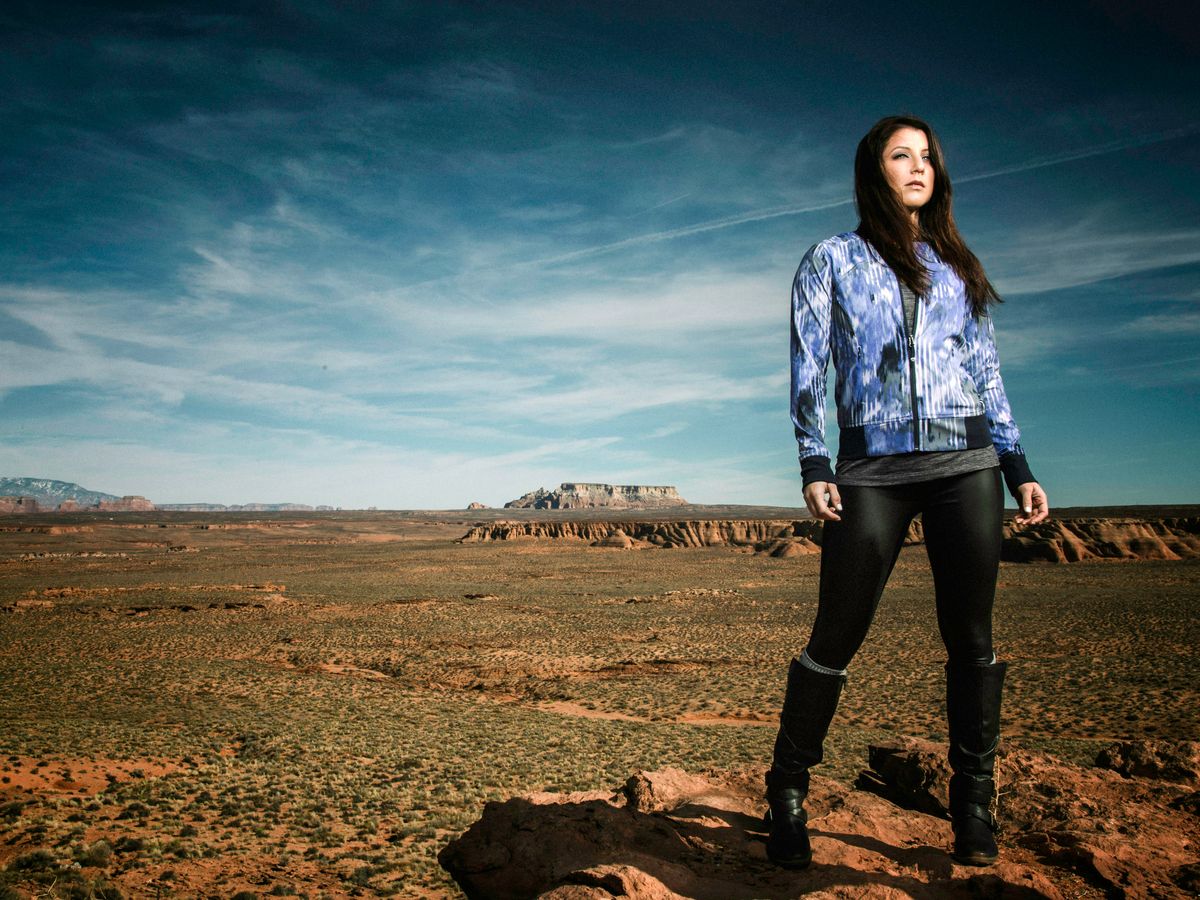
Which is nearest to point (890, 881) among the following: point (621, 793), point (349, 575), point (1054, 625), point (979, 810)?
point (979, 810)

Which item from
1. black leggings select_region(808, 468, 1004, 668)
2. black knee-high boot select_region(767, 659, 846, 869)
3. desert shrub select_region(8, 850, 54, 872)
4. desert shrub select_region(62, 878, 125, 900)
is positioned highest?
black leggings select_region(808, 468, 1004, 668)

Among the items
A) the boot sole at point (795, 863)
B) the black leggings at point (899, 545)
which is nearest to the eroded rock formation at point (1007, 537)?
the black leggings at point (899, 545)

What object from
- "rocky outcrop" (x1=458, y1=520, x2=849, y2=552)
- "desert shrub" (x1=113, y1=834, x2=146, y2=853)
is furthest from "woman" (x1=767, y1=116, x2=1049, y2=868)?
"rocky outcrop" (x1=458, y1=520, x2=849, y2=552)

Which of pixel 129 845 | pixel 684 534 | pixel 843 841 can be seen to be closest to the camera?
pixel 843 841

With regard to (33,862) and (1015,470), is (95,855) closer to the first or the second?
(33,862)

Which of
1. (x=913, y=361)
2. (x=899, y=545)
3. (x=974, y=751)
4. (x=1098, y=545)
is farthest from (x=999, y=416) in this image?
(x=1098, y=545)

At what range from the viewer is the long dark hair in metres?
2.33

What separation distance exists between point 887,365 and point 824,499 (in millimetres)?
484

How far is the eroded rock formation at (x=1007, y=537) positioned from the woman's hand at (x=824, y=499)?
91.0 ft

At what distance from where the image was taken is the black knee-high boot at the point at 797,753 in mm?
2264

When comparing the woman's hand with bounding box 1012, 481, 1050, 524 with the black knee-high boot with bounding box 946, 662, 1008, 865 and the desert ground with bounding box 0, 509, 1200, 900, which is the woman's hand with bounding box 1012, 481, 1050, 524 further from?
the desert ground with bounding box 0, 509, 1200, 900

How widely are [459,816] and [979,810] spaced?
4.80 metres

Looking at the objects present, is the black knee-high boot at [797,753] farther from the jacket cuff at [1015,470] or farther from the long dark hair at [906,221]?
the long dark hair at [906,221]

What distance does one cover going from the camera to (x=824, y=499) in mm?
2107
